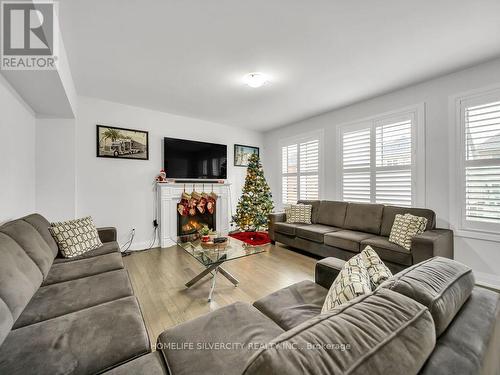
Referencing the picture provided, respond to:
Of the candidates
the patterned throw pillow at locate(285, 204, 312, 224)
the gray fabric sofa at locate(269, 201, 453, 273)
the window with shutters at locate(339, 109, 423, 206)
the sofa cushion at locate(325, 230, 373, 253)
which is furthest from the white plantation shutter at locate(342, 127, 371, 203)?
the sofa cushion at locate(325, 230, 373, 253)

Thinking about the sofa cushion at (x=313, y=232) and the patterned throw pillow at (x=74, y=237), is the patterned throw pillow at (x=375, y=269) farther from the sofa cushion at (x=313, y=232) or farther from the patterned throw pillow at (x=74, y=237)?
the patterned throw pillow at (x=74, y=237)

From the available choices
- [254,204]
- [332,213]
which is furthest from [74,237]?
[332,213]

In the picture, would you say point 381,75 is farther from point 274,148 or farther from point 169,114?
point 169,114

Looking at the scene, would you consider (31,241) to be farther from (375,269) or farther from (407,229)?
(407,229)

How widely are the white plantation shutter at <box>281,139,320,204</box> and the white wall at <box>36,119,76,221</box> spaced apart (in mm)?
3984

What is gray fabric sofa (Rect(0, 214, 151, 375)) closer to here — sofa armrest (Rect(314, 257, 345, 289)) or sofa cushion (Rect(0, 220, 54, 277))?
sofa cushion (Rect(0, 220, 54, 277))

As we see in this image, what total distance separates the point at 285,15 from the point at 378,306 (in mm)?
2131

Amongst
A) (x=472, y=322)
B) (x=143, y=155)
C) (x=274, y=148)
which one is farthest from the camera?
(x=274, y=148)

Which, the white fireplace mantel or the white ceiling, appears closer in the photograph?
the white ceiling

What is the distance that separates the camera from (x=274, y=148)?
5.50m

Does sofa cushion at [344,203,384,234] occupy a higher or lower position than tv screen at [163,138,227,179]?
lower

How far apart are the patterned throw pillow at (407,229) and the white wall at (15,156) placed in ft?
13.6

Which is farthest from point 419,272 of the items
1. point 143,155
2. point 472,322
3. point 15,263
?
point 143,155

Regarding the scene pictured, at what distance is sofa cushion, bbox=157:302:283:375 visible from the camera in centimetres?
83
